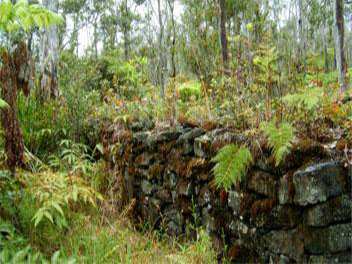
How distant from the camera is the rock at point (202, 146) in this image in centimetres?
349

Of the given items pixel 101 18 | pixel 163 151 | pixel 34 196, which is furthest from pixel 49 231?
pixel 101 18

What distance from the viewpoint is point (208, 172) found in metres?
3.46

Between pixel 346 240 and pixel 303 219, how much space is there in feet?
0.86

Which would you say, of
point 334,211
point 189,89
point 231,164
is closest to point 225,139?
point 231,164

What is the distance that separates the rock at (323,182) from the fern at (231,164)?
0.49 m

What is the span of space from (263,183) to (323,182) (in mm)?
Answer: 500

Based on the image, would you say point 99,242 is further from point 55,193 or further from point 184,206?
point 184,206

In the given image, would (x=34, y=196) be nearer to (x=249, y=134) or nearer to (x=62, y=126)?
(x=249, y=134)

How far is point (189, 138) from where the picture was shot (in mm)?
3820

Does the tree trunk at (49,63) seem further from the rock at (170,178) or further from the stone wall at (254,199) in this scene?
the rock at (170,178)

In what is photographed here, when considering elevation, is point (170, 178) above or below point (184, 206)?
above

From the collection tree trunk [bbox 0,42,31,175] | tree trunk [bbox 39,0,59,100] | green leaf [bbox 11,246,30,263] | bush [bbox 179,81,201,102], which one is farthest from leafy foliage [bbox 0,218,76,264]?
bush [bbox 179,81,201,102]

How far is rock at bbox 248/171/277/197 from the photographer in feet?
8.86

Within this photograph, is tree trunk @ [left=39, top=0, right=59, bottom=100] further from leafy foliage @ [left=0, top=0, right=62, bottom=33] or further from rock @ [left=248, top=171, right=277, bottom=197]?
rock @ [left=248, top=171, right=277, bottom=197]
